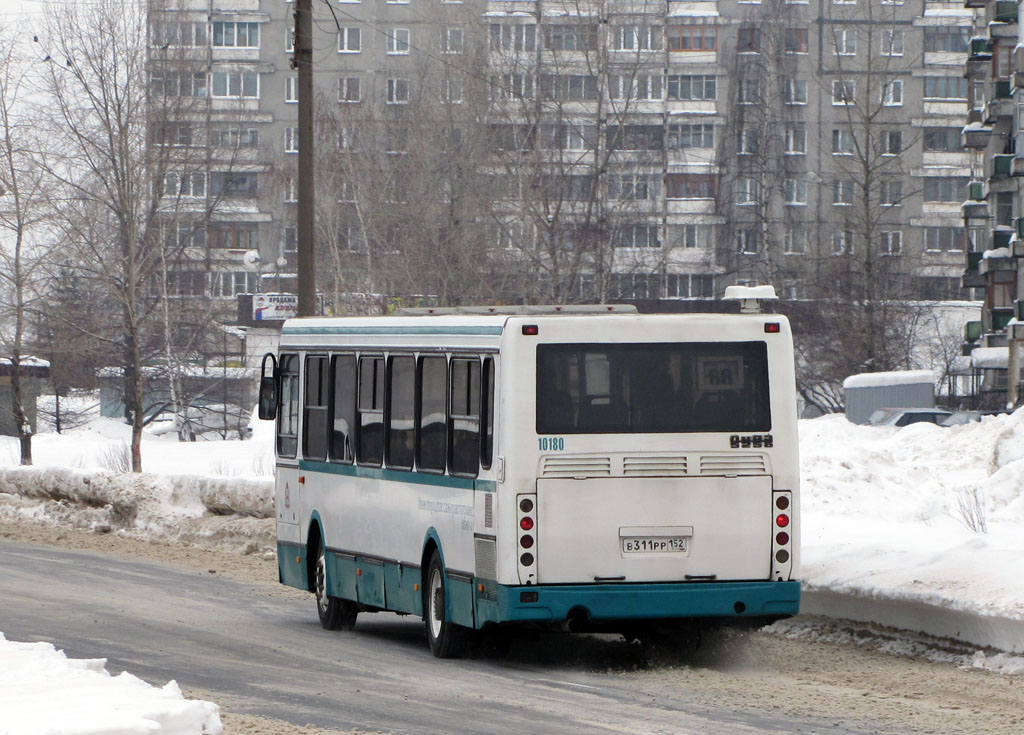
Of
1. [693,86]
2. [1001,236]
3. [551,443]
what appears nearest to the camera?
[551,443]

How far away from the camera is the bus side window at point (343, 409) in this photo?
14.7 metres

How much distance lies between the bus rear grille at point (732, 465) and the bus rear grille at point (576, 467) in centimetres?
66

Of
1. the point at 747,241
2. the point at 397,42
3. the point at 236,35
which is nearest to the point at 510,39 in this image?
the point at 747,241

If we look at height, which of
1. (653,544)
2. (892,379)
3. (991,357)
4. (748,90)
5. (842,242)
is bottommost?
(892,379)

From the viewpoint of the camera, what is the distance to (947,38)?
4294 inches

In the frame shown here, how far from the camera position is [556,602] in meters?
11.8

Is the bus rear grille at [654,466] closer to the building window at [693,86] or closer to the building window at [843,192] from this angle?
the building window at [843,192]

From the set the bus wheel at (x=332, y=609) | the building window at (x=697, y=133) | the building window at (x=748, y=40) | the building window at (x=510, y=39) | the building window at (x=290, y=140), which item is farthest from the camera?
the building window at (x=290, y=140)

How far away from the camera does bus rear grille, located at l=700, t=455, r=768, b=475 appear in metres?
12.1

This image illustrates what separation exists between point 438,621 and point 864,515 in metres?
11.4

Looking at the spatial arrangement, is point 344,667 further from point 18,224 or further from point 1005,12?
point 1005,12

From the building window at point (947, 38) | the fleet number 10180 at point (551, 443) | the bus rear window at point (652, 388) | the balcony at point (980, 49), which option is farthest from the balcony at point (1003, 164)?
the fleet number 10180 at point (551, 443)

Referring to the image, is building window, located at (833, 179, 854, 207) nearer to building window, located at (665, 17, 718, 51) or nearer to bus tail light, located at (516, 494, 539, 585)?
building window, located at (665, 17, 718, 51)

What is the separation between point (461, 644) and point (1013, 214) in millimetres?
61943
